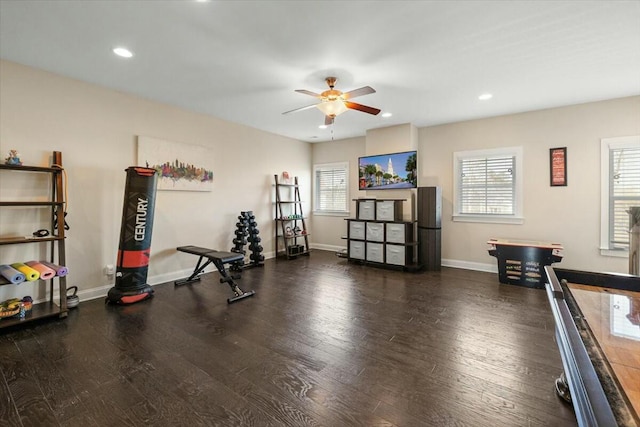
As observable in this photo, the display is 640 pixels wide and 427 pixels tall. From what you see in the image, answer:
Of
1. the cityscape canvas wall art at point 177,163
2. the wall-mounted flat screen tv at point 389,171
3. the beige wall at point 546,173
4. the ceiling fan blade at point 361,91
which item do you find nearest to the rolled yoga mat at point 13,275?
the cityscape canvas wall art at point 177,163

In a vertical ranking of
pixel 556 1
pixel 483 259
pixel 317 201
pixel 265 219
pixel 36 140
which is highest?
pixel 556 1

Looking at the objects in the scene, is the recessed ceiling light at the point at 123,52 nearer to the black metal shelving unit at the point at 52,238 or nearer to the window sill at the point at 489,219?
the black metal shelving unit at the point at 52,238

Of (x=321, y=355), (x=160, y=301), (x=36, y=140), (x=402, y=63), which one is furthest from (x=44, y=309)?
(x=402, y=63)

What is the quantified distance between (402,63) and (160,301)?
405cm

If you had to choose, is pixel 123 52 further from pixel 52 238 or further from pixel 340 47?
pixel 340 47

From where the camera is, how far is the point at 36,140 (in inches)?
126

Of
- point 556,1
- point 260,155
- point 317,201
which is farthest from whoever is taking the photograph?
point 317,201

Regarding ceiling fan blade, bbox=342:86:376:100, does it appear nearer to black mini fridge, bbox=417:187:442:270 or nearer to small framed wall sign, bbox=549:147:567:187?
black mini fridge, bbox=417:187:442:270

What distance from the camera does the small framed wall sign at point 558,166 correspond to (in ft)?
14.3

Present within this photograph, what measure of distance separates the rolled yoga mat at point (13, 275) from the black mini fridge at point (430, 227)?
5337 mm

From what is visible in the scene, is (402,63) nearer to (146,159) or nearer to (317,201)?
(146,159)

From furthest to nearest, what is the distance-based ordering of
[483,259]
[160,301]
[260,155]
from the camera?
[260,155]
[483,259]
[160,301]

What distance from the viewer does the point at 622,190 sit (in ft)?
13.2

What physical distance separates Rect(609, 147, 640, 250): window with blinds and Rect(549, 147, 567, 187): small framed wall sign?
51 centimetres
